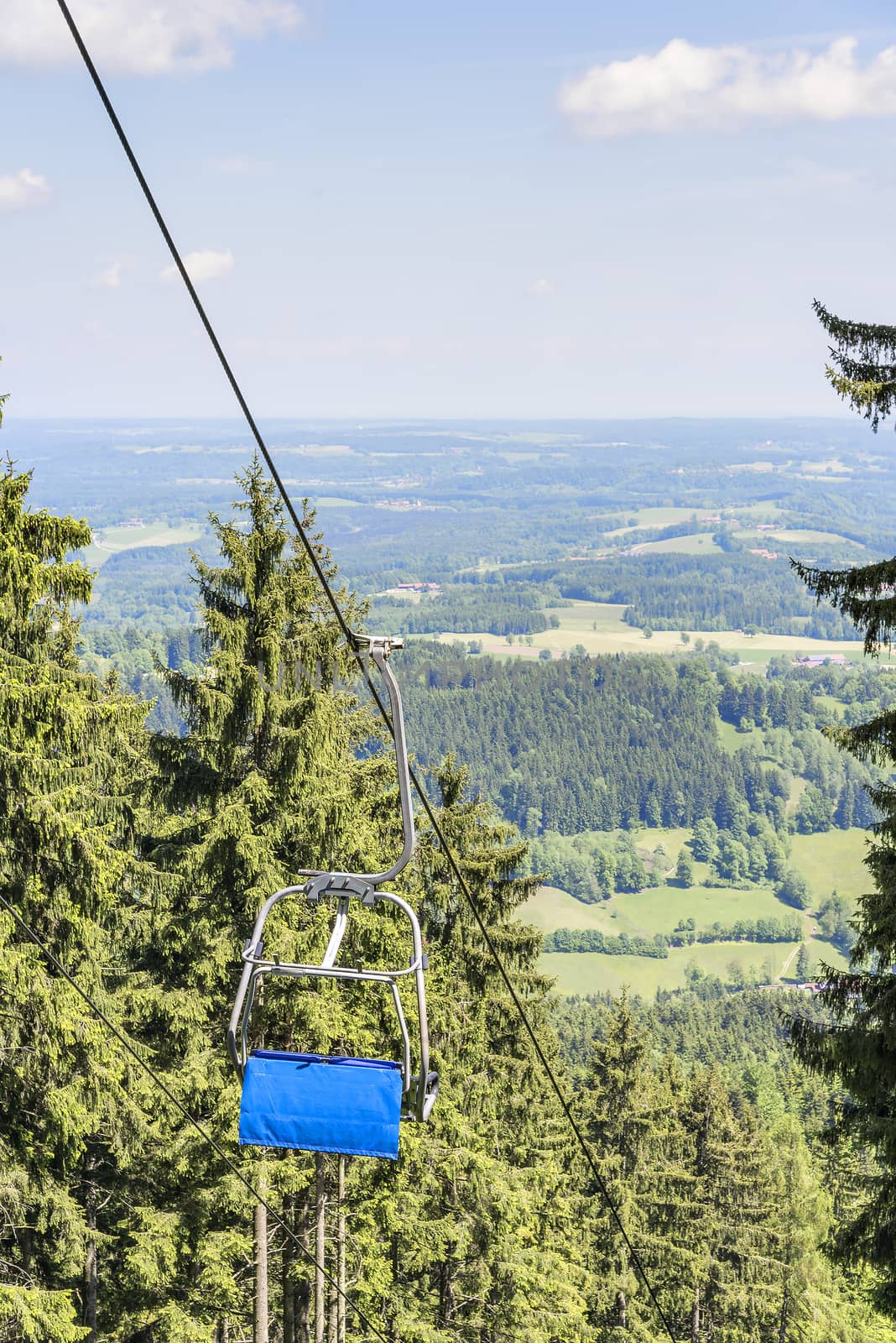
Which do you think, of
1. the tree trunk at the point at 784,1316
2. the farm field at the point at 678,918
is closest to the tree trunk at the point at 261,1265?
the tree trunk at the point at 784,1316

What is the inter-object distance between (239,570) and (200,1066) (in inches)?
208

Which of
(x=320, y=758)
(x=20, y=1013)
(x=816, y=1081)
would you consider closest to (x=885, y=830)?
(x=320, y=758)

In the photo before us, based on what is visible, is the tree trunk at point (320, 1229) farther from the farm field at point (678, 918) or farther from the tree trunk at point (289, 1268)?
the farm field at point (678, 918)

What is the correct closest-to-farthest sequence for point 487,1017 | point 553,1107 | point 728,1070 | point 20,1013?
point 20,1013 → point 487,1017 → point 553,1107 → point 728,1070

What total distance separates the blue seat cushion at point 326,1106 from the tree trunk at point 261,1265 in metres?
6.52

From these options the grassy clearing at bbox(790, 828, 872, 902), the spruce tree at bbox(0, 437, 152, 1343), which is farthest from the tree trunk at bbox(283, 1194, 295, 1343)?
the grassy clearing at bbox(790, 828, 872, 902)

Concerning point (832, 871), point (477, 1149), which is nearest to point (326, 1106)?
point (477, 1149)

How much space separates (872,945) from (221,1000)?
22.3ft

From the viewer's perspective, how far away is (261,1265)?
40.9ft

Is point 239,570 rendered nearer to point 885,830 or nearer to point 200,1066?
point 200,1066

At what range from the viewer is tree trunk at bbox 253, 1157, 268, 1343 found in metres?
12.3

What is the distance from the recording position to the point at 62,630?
16828 millimetres

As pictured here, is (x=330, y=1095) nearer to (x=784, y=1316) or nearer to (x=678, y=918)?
(x=784, y=1316)

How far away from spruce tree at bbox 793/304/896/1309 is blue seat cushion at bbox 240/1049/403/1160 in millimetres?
5557
